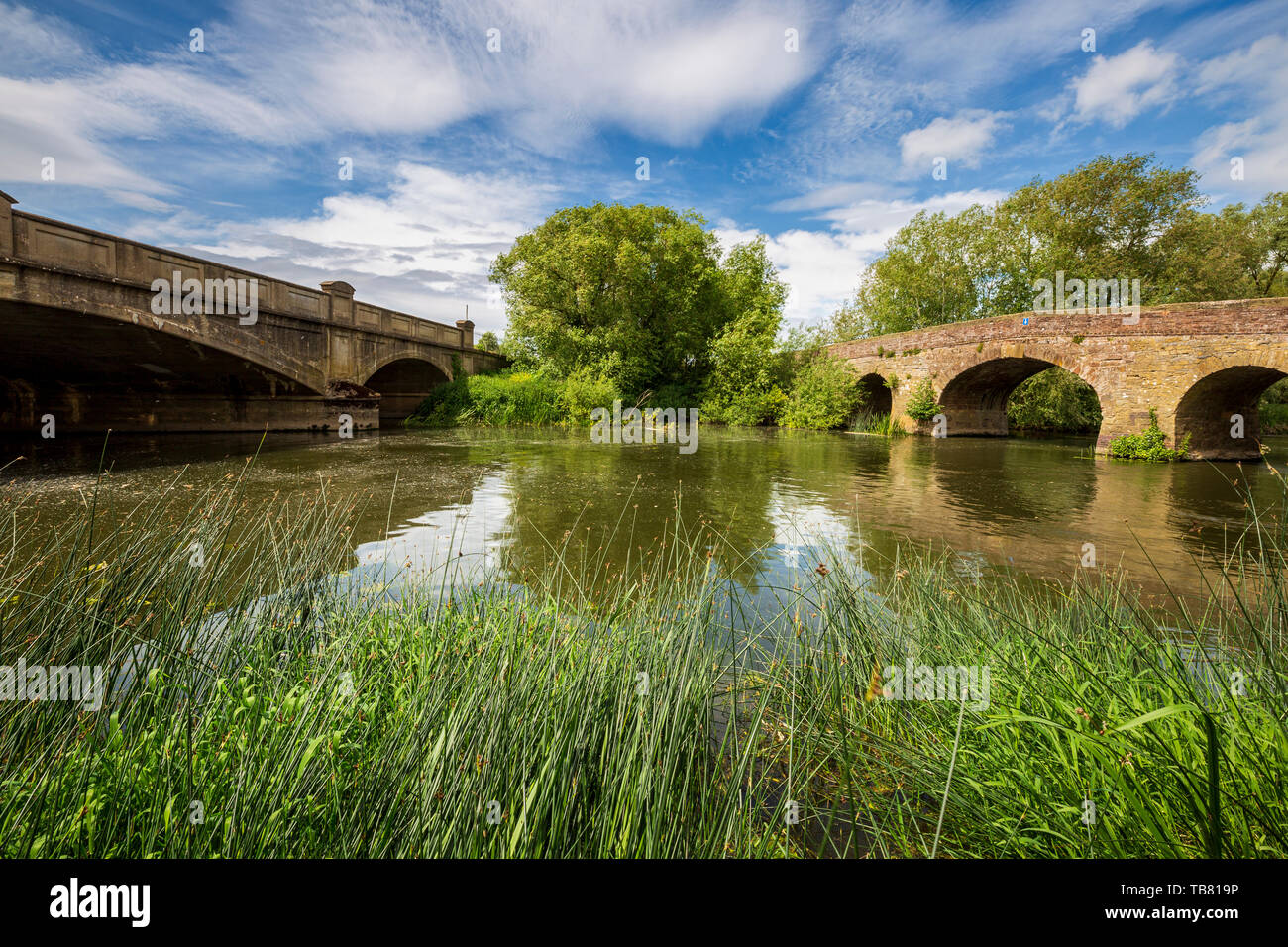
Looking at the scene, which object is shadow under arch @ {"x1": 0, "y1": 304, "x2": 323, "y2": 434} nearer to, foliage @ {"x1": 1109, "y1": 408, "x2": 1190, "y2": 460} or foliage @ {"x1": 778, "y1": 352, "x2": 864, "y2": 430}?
foliage @ {"x1": 778, "y1": 352, "x2": 864, "y2": 430}

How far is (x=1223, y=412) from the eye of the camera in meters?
15.1

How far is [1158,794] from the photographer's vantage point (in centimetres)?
139

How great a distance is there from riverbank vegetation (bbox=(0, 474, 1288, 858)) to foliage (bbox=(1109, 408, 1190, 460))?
53.0 ft

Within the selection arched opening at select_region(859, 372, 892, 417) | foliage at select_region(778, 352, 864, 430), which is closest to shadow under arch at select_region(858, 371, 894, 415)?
arched opening at select_region(859, 372, 892, 417)

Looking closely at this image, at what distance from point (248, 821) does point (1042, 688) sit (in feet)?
7.72

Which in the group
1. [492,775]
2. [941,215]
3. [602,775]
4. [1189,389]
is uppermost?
[941,215]

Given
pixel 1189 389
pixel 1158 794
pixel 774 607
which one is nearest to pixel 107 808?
pixel 1158 794

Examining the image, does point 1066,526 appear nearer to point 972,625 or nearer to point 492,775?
point 972,625

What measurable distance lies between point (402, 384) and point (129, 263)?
50.7 ft

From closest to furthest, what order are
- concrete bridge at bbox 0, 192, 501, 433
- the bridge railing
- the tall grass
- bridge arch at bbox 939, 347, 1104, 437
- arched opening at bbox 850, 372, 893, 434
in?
the bridge railing, concrete bridge at bbox 0, 192, 501, 433, bridge arch at bbox 939, 347, 1104, 437, the tall grass, arched opening at bbox 850, 372, 893, 434

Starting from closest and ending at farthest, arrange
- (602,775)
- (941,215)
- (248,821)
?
(248,821) < (602,775) < (941,215)

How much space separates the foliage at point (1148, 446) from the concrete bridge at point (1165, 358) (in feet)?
0.54

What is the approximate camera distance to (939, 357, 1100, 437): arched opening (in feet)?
69.8

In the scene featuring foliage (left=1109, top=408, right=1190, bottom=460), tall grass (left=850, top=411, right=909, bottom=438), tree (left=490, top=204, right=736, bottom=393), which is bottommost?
foliage (left=1109, top=408, right=1190, bottom=460)
